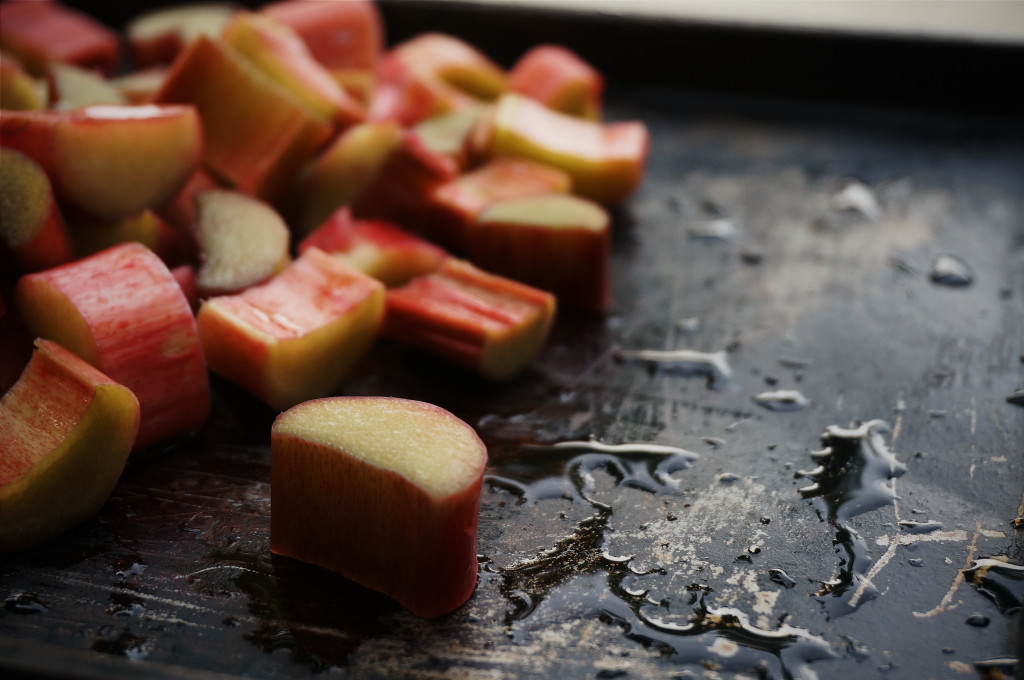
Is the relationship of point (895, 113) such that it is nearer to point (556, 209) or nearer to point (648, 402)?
point (556, 209)

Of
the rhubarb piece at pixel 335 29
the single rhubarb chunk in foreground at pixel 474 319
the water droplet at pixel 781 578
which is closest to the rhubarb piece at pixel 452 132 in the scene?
the rhubarb piece at pixel 335 29

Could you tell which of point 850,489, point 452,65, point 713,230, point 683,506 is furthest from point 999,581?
point 452,65

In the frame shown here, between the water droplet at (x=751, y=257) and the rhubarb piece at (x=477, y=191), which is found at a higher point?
the rhubarb piece at (x=477, y=191)

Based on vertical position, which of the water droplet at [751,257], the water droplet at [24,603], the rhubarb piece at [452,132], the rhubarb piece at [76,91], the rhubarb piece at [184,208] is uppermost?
the rhubarb piece at [76,91]

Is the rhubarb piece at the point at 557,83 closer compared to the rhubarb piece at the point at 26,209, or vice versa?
the rhubarb piece at the point at 26,209

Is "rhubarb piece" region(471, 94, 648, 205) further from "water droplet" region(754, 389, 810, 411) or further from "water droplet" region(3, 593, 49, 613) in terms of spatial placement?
"water droplet" region(3, 593, 49, 613)

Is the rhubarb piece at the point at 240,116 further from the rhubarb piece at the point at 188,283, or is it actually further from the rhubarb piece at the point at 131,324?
the rhubarb piece at the point at 131,324
